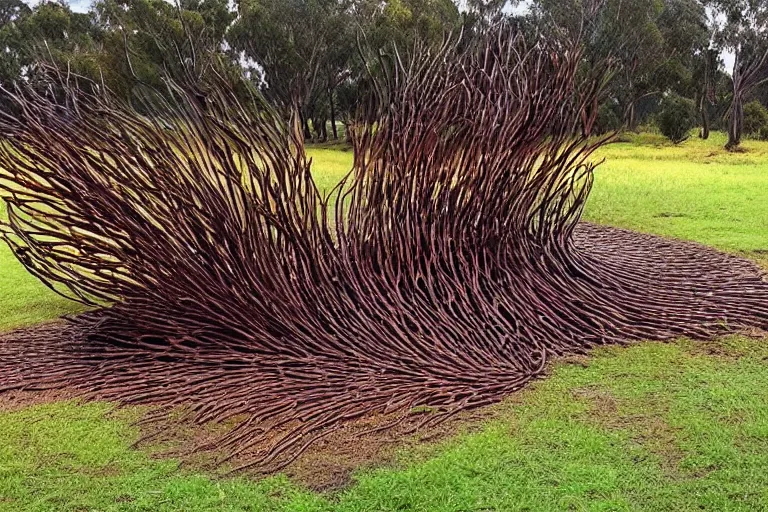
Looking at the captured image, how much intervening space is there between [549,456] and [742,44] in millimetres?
17355

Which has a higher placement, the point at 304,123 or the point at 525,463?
the point at 304,123

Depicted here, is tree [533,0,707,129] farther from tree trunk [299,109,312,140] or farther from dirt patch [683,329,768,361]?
dirt patch [683,329,768,361]

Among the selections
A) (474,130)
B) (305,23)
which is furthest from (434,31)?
(474,130)

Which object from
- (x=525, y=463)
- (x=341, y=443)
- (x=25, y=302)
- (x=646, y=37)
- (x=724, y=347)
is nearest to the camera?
Answer: (x=525, y=463)

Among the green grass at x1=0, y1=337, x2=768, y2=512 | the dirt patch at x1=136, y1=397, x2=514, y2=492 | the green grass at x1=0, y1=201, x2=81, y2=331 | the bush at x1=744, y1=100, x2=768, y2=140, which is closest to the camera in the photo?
the green grass at x1=0, y1=337, x2=768, y2=512

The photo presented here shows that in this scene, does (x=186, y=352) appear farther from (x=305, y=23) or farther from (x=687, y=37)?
(x=687, y=37)

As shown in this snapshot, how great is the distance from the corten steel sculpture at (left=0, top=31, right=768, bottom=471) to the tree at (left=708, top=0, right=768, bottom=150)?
45.3 feet

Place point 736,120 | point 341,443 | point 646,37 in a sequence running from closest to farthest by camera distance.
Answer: point 341,443, point 736,120, point 646,37

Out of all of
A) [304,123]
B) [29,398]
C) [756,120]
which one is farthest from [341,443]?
[756,120]

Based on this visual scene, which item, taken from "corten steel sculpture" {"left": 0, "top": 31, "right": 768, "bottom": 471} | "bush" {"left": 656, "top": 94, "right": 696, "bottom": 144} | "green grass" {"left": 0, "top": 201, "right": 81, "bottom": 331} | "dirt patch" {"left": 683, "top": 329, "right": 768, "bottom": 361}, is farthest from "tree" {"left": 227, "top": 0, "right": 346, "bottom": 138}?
"dirt patch" {"left": 683, "top": 329, "right": 768, "bottom": 361}

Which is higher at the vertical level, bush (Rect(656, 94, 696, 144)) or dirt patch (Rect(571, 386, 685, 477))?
bush (Rect(656, 94, 696, 144))

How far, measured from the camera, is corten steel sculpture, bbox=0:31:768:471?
323 cm

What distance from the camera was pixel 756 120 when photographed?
753 inches

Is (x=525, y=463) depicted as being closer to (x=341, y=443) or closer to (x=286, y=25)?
(x=341, y=443)
